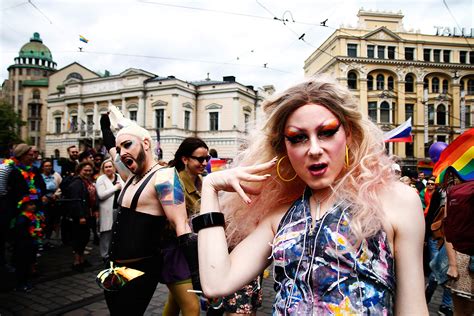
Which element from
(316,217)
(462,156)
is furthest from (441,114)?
(316,217)

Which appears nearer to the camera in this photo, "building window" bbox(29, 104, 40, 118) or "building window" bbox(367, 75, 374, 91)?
"building window" bbox(367, 75, 374, 91)

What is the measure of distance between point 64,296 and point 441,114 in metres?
46.7

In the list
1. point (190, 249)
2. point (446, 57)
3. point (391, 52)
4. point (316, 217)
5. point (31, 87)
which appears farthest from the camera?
point (31, 87)

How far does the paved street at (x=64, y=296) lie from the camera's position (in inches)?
173

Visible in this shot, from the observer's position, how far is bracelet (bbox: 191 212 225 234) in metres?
1.46

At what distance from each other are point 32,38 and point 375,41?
246ft

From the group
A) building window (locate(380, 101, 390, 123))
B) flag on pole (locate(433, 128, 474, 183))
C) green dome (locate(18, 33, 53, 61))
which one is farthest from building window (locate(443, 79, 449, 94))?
green dome (locate(18, 33, 53, 61))

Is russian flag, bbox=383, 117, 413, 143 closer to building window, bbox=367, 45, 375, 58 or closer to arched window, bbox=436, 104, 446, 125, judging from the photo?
building window, bbox=367, 45, 375, 58

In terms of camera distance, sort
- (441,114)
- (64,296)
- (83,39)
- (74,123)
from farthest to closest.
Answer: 1. (74,123)
2. (441,114)
3. (83,39)
4. (64,296)

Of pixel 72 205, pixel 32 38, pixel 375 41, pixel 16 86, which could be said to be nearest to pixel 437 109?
→ pixel 375 41

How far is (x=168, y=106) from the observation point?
129ft

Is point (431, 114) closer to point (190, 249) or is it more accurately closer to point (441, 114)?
point (441, 114)

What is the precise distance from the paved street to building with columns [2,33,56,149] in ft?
210

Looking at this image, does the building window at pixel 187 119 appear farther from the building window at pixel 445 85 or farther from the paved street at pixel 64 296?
the paved street at pixel 64 296
